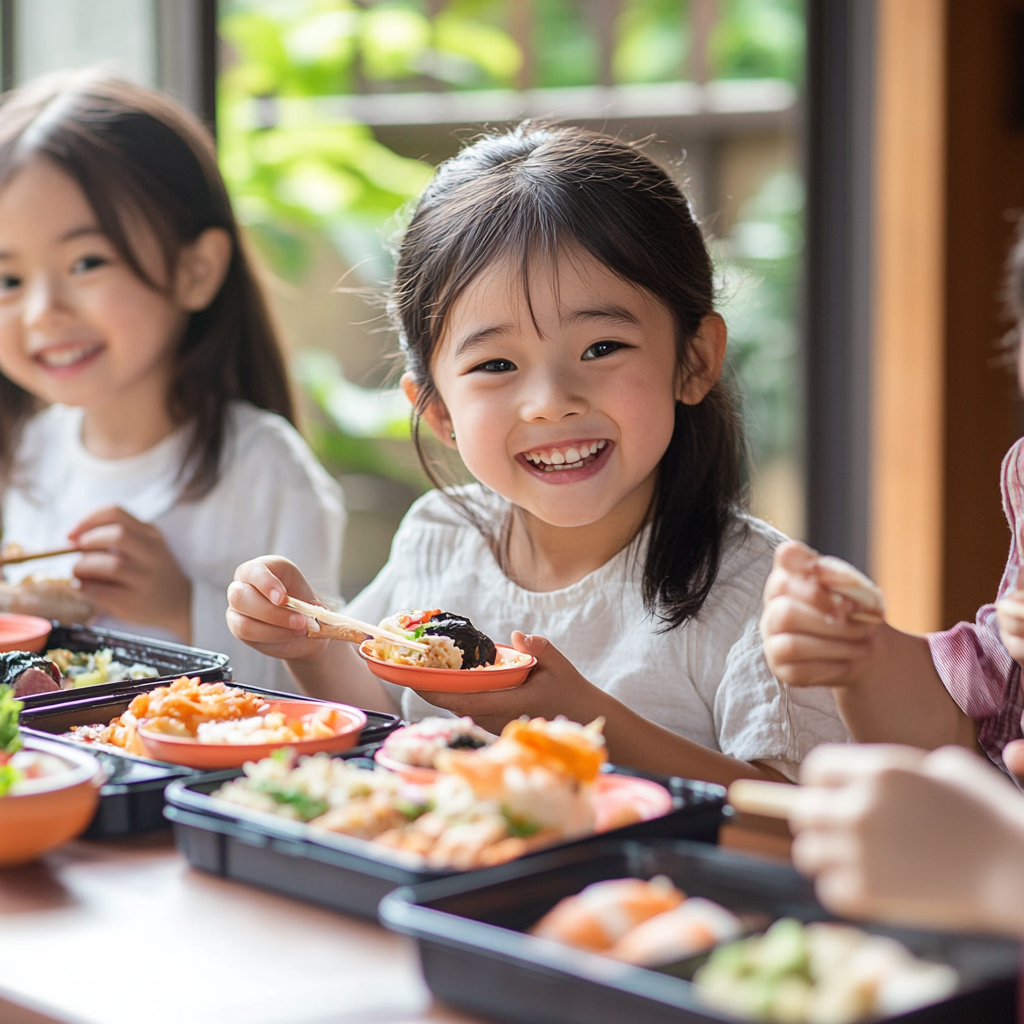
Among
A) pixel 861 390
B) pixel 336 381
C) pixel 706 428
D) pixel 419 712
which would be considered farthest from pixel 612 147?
pixel 336 381

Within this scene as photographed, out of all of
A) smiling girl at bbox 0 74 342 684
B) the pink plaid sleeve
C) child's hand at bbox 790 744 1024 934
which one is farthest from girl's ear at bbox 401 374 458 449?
child's hand at bbox 790 744 1024 934

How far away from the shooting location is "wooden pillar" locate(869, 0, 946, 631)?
145 inches

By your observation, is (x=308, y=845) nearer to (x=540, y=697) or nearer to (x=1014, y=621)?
(x=540, y=697)

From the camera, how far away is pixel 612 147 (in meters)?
1.72

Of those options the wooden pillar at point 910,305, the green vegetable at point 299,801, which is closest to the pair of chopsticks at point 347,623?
the green vegetable at point 299,801

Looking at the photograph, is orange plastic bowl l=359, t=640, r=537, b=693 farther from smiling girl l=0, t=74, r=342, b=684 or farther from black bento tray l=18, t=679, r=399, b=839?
smiling girl l=0, t=74, r=342, b=684

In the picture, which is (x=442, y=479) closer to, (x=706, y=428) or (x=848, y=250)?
(x=706, y=428)

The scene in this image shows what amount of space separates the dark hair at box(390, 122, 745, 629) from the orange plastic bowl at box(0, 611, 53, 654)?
23.8 inches

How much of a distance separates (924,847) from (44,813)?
68 centimetres

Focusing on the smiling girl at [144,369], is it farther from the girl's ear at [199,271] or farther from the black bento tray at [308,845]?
the black bento tray at [308,845]

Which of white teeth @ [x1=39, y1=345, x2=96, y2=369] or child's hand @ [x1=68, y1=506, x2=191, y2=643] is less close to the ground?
white teeth @ [x1=39, y1=345, x2=96, y2=369]

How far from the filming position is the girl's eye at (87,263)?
7.16ft

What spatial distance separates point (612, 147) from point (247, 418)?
0.97 metres

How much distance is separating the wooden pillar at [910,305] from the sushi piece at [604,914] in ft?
10.3
